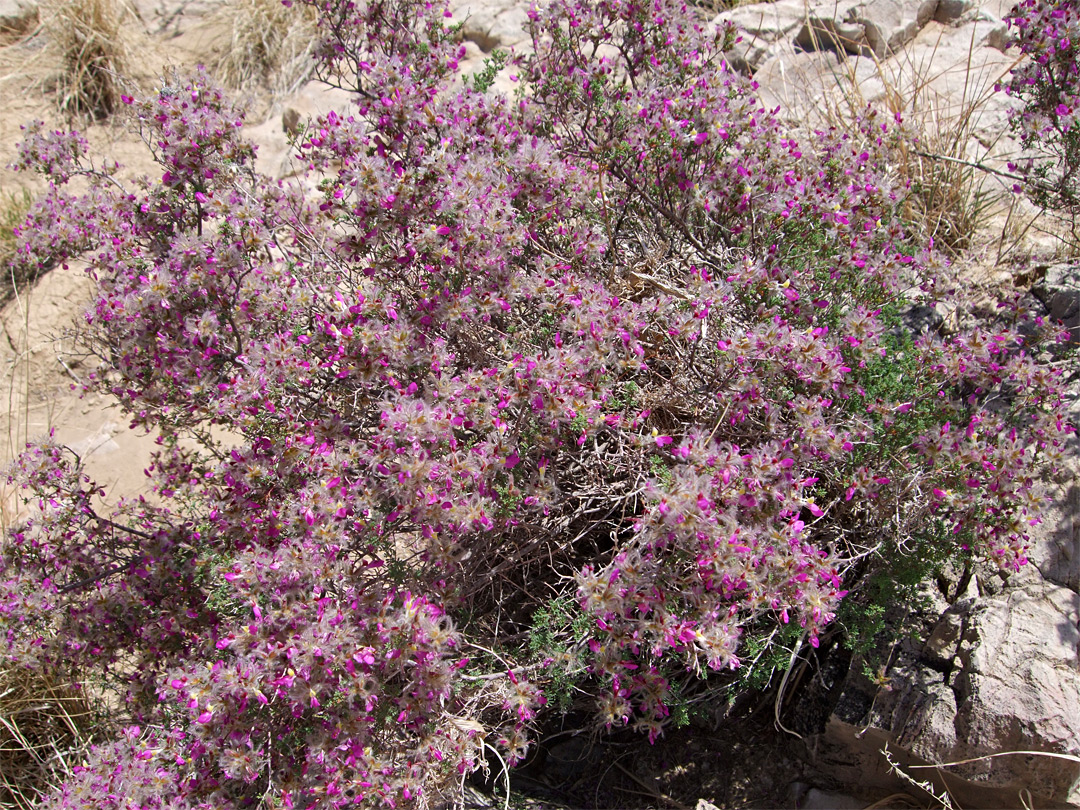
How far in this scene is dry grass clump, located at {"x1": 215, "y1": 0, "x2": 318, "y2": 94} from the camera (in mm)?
6988

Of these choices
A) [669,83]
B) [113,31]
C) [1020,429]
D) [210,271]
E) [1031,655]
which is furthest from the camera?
[113,31]

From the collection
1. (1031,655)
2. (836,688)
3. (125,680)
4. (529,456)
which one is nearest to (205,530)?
(125,680)

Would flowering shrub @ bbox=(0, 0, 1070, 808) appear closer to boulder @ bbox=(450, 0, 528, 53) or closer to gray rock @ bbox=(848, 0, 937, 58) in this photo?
gray rock @ bbox=(848, 0, 937, 58)

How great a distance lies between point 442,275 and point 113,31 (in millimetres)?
→ 6438

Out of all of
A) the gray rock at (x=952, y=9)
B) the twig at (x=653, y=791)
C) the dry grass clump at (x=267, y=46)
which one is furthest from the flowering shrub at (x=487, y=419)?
the dry grass clump at (x=267, y=46)

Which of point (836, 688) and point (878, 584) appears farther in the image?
point (836, 688)

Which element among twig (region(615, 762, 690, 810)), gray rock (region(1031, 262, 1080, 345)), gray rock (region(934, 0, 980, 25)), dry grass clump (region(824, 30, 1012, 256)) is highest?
gray rock (region(934, 0, 980, 25))

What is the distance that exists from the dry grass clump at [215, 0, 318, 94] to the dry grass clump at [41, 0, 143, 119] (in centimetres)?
91

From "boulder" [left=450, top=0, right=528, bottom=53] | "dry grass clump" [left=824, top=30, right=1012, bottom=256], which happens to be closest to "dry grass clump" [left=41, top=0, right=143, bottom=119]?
"boulder" [left=450, top=0, right=528, bottom=53]

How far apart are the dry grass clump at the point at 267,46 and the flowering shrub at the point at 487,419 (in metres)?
4.08

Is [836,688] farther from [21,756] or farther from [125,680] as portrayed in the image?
[21,756]

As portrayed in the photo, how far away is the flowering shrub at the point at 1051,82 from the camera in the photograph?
2.97 meters

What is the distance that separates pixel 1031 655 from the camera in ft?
8.11

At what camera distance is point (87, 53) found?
273 inches
